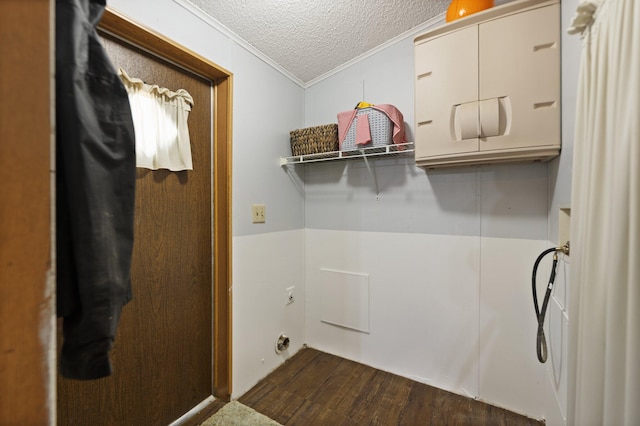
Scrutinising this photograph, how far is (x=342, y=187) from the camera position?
2.01m

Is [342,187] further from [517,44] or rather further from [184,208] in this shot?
[517,44]

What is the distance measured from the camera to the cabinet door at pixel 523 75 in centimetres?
115

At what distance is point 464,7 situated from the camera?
1.33 metres

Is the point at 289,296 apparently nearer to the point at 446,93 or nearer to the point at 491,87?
the point at 446,93

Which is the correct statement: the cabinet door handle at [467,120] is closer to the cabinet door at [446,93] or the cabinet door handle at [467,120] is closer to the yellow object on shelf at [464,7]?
the cabinet door at [446,93]

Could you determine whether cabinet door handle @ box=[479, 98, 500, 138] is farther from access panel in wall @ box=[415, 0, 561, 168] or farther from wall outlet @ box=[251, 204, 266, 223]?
wall outlet @ box=[251, 204, 266, 223]

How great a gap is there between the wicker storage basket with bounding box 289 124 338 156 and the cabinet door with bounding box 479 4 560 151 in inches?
34.7

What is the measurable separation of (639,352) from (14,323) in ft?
3.30

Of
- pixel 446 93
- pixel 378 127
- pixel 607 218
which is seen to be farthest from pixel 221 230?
pixel 607 218

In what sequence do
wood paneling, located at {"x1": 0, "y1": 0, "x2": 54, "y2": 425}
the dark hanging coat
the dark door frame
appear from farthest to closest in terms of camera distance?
Result: the dark door frame, the dark hanging coat, wood paneling, located at {"x1": 0, "y1": 0, "x2": 54, "y2": 425}

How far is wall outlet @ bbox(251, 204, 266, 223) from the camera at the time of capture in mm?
1717

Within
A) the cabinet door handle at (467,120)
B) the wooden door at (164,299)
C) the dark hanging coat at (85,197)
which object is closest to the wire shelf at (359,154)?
the cabinet door handle at (467,120)

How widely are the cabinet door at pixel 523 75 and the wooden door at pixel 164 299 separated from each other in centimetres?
153

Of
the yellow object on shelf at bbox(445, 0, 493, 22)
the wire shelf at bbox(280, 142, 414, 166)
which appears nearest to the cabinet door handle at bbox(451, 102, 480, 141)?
the wire shelf at bbox(280, 142, 414, 166)
